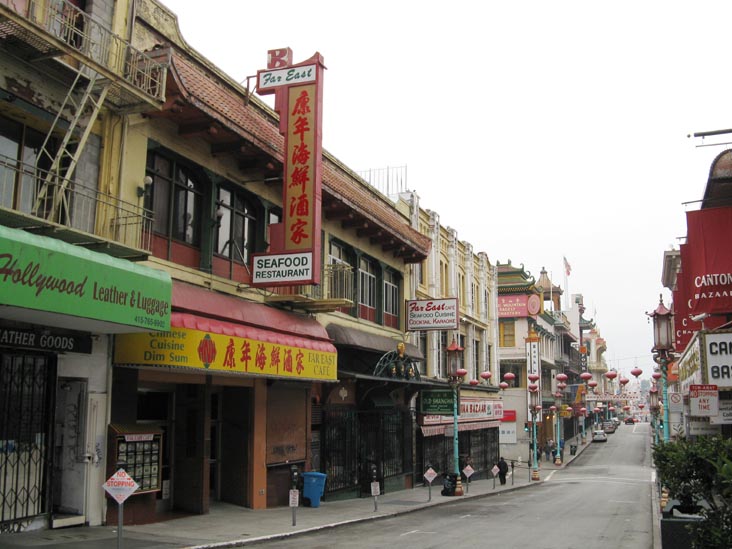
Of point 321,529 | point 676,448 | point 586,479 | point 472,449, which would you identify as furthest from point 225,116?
point 586,479

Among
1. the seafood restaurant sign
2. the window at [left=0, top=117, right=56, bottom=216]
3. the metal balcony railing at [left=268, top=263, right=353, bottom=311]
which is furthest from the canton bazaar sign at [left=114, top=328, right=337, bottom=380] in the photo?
the seafood restaurant sign

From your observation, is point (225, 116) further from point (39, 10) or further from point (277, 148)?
point (39, 10)

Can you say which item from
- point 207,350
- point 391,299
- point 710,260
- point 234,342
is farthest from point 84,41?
point 391,299

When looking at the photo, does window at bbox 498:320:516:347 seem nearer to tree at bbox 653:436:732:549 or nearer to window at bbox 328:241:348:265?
window at bbox 328:241:348:265

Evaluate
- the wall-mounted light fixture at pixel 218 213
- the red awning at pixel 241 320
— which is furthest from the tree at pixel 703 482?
the wall-mounted light fixture at pixel 218 213

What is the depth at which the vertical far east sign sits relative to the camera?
19.1 m

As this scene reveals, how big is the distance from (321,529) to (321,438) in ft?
22.3

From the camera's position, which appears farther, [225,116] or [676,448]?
[225,116]

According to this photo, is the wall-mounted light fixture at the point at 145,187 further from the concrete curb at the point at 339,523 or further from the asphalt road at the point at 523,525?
the asphalt road at the point at 523,525

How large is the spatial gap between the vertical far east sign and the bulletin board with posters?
5055 millimetres

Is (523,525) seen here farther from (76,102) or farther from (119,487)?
(76,102)

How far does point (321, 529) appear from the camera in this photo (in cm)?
1759

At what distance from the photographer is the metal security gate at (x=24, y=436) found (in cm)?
1301

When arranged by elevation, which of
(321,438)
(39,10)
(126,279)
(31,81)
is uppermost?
(39,10)
